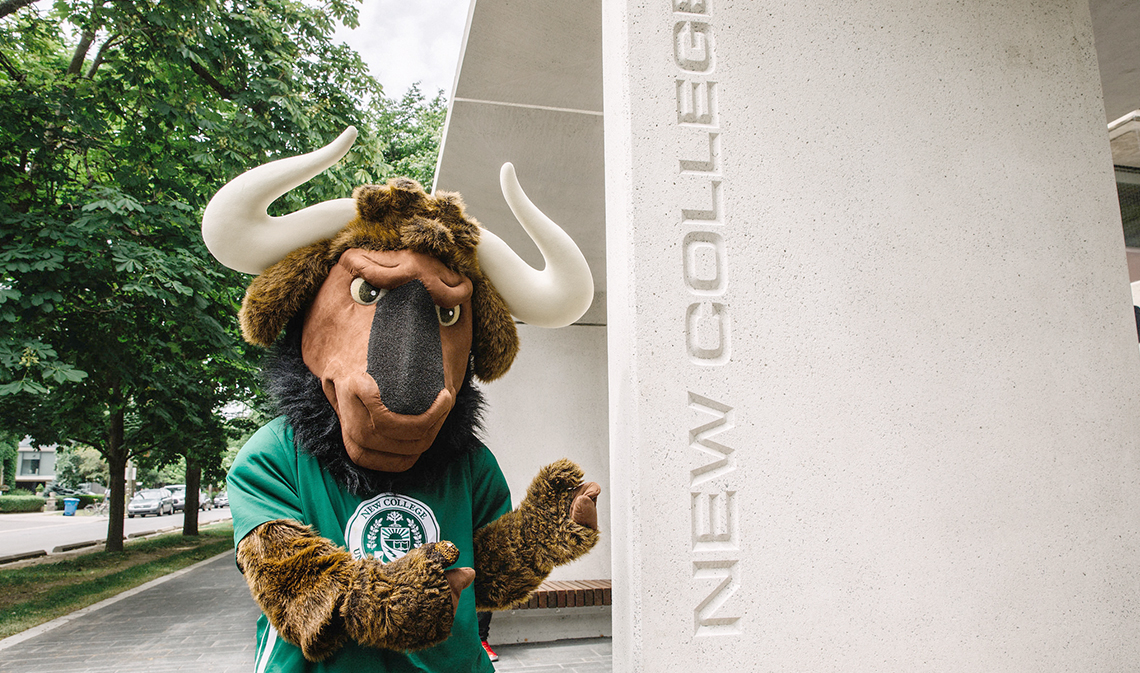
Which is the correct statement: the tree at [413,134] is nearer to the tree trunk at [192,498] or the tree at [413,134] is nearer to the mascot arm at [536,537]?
the tree trunk at [192,498]

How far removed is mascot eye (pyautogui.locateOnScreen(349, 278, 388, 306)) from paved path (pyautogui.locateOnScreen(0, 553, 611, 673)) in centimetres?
449

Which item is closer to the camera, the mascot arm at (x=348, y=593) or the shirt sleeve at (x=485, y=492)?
the mascot arm at (x=348, y=593)

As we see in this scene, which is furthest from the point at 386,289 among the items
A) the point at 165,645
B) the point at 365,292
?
the point at 165,645

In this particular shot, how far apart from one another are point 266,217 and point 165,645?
6.56 metres

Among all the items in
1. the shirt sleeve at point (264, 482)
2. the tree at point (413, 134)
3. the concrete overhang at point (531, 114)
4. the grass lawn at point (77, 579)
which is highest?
the tree at point (413, 134)

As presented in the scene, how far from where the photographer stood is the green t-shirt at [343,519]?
1844 mm

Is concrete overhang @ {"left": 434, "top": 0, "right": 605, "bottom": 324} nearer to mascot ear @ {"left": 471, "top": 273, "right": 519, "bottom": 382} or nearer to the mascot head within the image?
the mascot head

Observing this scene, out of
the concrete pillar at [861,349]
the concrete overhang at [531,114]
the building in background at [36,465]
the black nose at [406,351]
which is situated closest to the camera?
the black nose at [406,351]

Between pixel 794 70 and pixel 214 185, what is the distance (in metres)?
7.97

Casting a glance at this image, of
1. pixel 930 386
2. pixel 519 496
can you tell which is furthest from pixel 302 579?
pixel 519 496

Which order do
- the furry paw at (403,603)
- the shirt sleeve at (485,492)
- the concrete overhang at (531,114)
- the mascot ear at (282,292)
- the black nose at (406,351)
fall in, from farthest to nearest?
the concrete overhang at (531,114)
the shirt sleeve at (485,492)
the mascot ear at (282,292)
the black nose at (406,351)
the furry paw at (403,603)

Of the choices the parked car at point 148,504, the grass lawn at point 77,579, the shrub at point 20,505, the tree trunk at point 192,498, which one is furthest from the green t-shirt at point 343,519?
the shrub at point 20,505

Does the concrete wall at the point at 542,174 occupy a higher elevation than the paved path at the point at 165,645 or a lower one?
higher

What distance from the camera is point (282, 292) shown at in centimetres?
208
